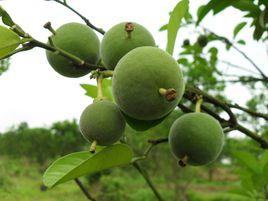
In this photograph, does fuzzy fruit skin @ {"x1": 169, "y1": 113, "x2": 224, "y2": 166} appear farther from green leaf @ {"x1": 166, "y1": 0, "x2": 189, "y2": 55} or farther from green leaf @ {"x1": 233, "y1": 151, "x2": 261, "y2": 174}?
green leaf @ {"x1": 233, "y1": 151, "x2": 261, "y2": 174}

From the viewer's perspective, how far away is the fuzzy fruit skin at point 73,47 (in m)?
1.33

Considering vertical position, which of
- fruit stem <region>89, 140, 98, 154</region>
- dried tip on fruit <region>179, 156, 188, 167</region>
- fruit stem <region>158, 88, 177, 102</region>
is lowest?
dried tip on fruit <region>179, 156, 188, 167</region>

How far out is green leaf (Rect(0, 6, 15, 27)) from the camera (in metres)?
1.19

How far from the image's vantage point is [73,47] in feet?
4.41

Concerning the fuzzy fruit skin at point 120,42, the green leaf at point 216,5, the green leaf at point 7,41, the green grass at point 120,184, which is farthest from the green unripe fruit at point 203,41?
the green grass at point 120,184

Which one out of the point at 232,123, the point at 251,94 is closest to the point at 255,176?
the point at 232,123

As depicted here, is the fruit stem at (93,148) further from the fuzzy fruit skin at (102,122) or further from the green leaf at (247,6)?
the green leaf at (247,6)

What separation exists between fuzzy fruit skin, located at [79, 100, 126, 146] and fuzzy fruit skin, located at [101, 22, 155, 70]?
15 cm

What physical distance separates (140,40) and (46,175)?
0.48 m

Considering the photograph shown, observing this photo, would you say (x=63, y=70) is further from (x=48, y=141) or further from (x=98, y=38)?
(x=48, y=141)

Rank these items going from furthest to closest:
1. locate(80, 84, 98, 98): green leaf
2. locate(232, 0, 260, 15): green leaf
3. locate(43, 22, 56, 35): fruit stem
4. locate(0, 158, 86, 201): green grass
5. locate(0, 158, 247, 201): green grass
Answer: locate(0, 158, 247, 201): green grass, locate(0, 158, 86, 201): green grass, locate(232, 0, 260, 15): green leaf, locate(80, 84, 98, 98): green leaf, locate(43, 22, 56, 35): fruit stem

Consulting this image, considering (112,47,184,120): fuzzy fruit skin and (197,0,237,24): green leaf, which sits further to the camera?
(197,0,237,24): green leaf

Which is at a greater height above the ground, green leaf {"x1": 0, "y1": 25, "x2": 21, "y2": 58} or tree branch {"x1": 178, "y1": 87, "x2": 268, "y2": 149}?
green leaf {"x1": 0, "y1": 25, "x2": 21, "y2": 58}

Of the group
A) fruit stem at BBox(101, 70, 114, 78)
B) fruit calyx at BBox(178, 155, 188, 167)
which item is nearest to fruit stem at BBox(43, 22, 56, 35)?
fruit stem at BBox(101, 70, 114, 78)
